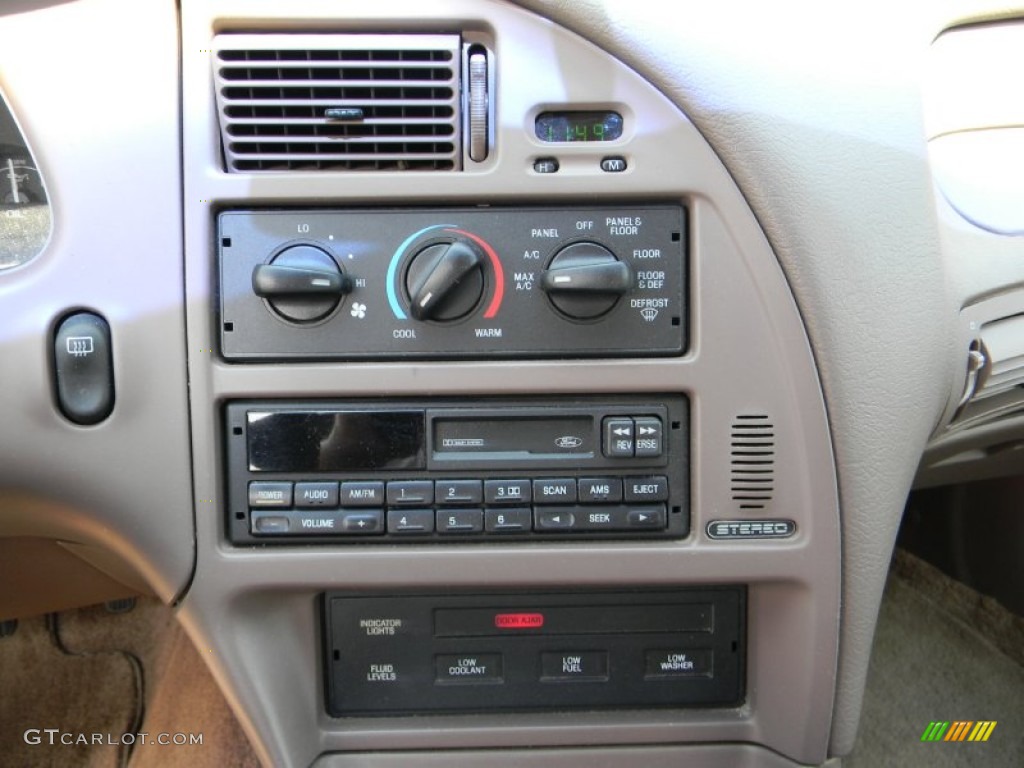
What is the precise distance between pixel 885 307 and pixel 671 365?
0.23 meters

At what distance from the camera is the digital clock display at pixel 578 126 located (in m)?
0.85

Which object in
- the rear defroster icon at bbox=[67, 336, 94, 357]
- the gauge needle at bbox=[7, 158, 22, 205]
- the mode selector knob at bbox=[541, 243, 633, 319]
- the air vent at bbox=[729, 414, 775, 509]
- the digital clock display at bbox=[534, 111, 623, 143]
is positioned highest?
the digital clock display at bbox=[534, 111, 623, 143]

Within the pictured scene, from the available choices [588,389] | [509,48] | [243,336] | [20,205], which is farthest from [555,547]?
[20,205]

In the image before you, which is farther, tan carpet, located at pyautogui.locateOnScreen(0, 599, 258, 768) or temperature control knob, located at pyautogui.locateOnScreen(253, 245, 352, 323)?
tan carpet, located at pyautogui.locateOnScreen(0, 599, 258, 768)

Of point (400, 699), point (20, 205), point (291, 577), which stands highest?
point (20, 205)

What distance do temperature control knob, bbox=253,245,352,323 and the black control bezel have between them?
98 mm

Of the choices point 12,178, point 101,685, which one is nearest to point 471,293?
point 12,178

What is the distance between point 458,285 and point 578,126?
0.20 metres

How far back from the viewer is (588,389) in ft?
2.85

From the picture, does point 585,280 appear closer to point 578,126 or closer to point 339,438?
point 578,126

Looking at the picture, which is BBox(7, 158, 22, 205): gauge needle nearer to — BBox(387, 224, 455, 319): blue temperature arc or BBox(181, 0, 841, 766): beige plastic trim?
BBox(181, 0, 841, 766): beige plastic trim

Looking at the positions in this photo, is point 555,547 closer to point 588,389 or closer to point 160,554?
point 588,389

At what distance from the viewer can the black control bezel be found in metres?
0.87

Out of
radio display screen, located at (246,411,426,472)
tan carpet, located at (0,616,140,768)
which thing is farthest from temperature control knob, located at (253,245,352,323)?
tan carpet, located at (0,616,140,768)
